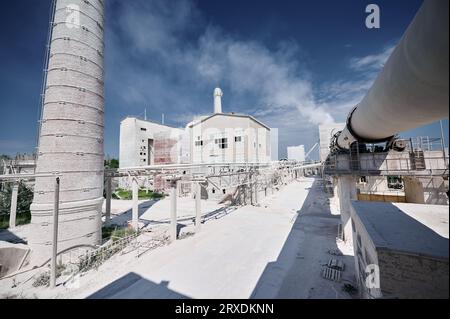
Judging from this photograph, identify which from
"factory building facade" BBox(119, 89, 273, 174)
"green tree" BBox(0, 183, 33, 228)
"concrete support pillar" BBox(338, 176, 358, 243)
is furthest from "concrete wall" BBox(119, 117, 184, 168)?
"concrete support pillar" BBox(338, 176, 358, 243)

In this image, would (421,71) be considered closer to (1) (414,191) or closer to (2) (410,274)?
(2) (410,274)

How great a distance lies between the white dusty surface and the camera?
6.27 m

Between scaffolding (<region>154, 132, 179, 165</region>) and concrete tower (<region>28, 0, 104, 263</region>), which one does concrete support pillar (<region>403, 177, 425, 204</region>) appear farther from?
scaffolding (<region>154, 132, 179, 165</region>)

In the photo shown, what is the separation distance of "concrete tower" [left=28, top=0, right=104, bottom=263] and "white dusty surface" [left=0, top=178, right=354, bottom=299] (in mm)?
2242

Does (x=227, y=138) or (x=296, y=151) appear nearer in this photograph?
(x=227, y=138)

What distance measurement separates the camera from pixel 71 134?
9383 millimetres

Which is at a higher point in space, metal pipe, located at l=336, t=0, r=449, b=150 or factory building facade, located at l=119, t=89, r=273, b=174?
factory building facade, located at l=119, t=89, r=273, b=174

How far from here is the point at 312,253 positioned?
8875 mm

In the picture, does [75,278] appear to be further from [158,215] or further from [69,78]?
[158,215]

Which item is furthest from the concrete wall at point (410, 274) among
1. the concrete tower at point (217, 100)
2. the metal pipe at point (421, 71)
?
the concrete tower at point (217, 100)

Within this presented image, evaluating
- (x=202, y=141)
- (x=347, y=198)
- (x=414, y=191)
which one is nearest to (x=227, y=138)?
(x=202, y=141)

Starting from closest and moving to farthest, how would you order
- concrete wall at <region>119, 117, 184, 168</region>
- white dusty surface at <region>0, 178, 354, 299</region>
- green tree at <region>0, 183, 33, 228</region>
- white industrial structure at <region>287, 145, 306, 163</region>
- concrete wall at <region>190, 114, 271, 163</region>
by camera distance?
white dusty surface at <region>0, 178, 354, 299</region>
green tree at <region>0, 183, 33, 228</region>
concrete wall at <region>190, 114, 271, 163</region>
concrete wall at <region>119, 117, 184, 168</region>
white industrial structure at <region>287, 145, 306, 163</region>

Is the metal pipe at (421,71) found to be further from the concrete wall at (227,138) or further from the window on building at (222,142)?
the window on building at (222,142)

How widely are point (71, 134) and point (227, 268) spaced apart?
9763mm
